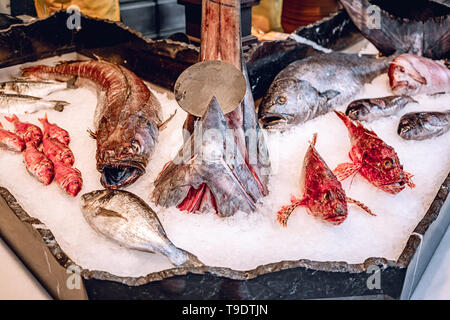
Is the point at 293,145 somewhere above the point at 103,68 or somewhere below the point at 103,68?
below

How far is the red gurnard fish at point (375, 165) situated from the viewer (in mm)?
2055

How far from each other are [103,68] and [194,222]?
163cm

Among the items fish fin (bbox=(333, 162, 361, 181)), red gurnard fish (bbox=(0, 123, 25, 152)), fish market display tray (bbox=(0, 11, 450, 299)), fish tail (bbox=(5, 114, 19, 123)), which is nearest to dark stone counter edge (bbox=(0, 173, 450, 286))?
fish market display tray (bbox=(0, 11, 450, 299))

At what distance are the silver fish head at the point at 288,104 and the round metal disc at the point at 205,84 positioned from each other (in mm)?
835

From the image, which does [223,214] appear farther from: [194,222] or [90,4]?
[90,4]

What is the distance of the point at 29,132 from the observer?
2.44m

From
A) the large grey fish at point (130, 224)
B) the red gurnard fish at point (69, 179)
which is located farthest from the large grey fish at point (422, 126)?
the red gurnard fish at point (69, 179)

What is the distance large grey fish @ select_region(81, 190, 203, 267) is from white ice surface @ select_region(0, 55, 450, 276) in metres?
0.07

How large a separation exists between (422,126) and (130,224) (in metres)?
1.88

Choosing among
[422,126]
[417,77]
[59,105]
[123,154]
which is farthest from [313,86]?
[59,105]

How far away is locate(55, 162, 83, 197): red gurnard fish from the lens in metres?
2.00

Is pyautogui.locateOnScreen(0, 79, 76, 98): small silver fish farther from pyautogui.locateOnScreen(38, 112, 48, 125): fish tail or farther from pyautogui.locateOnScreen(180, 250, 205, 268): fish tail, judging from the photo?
pyautogui.locateOnScreen(180, 250, 205, 268): fish tail
